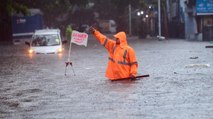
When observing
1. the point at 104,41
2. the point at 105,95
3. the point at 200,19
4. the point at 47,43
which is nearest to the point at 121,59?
the point at 104,41

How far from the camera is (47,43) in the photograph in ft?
99.0

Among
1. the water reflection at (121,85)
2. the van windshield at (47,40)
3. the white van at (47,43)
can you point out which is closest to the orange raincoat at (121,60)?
the water reflection at (121,85)

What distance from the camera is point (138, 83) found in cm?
1595

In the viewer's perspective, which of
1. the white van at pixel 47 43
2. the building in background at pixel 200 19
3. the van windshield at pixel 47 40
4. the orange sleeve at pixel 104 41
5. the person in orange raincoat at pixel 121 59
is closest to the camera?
the person in orange raincoat at pixel 121 59

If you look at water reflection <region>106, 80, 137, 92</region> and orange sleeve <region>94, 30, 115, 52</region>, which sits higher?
orange sleeve <region>94, 30, 115, 52</region>

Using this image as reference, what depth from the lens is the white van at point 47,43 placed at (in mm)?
29844

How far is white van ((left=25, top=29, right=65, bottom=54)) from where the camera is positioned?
2984 centimetres

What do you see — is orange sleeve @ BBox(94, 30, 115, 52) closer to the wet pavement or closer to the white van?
the wet pavement

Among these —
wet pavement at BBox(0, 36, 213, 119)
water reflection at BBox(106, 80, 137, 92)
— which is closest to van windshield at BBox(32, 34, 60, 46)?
wet pavement at BBox(0, 36, 213, 119)

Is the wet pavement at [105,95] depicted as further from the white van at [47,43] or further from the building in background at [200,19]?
the building in background at [200,19]

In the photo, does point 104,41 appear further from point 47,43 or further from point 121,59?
point 47,43

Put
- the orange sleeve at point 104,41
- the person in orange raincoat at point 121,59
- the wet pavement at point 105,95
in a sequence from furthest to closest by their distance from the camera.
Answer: the orange sleeve at point 104,41 < the person in orange raincoat at point 121,59 < the wet pavement at point 105,95

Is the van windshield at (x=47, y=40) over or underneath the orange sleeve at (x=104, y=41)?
underneath

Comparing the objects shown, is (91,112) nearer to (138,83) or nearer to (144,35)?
(138,83)
